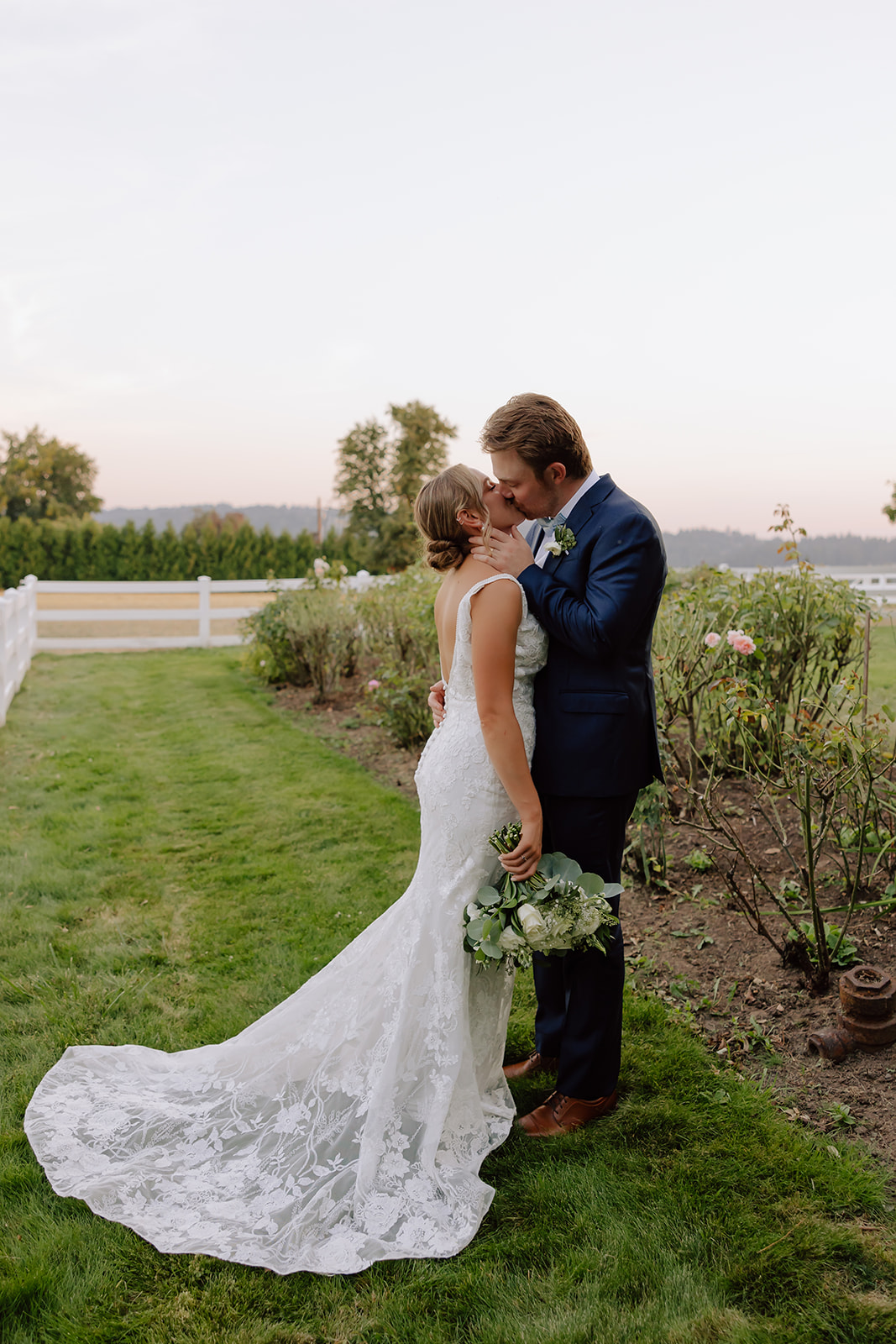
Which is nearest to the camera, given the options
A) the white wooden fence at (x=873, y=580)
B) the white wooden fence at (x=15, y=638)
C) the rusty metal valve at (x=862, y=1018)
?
the rusty metal valve at (x=862, y=1018)

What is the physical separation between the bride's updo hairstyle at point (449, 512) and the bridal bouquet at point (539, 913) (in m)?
0.85

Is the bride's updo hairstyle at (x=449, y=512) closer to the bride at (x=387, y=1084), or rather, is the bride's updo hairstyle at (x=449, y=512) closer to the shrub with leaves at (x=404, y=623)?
the bride at (x=387, y=1084)

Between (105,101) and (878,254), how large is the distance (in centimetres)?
1059

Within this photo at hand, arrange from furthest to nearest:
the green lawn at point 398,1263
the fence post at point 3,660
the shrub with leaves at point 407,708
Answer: the fence post at point 3,660
the shrub with leaves at point 407,708
the green lawn at point 398,1263

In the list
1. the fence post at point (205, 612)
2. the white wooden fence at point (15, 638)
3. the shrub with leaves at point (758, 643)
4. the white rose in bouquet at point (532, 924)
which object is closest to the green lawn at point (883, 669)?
the shrub with leaves at point (758, 643)

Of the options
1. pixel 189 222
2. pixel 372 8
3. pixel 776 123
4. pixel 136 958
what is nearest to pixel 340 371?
pixel 189 222

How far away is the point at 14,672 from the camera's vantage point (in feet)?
33.3

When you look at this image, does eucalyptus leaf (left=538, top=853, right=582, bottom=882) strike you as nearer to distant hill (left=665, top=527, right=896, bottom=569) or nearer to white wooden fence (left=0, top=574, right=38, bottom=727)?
white wooden fence (left=0, top=574, right=38, bottom=727)

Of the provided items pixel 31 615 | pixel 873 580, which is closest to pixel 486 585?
pixel 31 615

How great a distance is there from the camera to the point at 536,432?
225 cm

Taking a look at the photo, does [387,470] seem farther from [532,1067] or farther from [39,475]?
[532,1067]

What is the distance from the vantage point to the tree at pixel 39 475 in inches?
1897

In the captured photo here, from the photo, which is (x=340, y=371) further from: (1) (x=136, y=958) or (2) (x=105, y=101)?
(1) (x=136, y=958)

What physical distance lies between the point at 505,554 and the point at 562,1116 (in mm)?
1788
